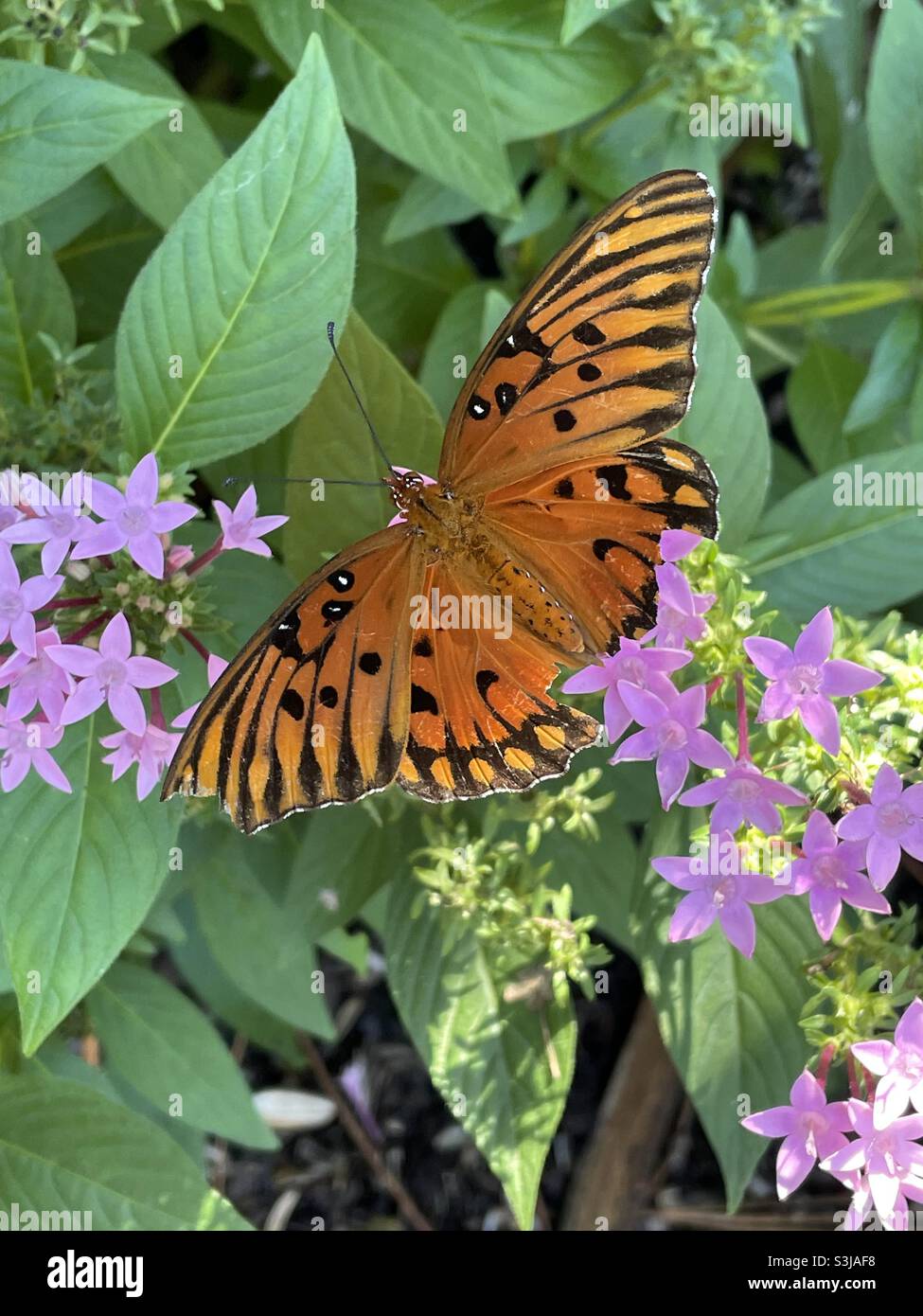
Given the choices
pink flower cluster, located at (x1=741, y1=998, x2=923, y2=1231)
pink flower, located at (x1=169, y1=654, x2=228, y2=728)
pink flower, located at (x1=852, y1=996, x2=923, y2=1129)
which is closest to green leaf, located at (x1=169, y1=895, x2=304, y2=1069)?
pink flower, located at (x1=169, y1=654, x2=228, y2=728)

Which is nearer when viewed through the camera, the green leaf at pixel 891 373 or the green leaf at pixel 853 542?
the green leaf at pixel 853 542

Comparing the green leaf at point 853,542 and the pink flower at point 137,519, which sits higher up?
the pink flower at point 137,519

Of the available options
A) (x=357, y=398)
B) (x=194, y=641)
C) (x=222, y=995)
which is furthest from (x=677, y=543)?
(x=222, y=995)

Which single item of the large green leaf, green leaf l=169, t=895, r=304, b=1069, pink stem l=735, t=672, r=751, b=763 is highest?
pink stem l=735, t=672, r=751, b=763

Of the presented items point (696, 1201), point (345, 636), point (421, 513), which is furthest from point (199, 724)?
point (696, 1201)

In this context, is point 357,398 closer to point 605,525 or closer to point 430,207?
point 605,525

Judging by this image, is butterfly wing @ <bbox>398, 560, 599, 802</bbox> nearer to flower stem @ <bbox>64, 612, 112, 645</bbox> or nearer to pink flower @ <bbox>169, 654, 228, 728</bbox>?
pink flower @ <bbox>169, 654, 228, 728</bbox>

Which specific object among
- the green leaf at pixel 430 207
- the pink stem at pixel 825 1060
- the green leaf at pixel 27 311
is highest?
the green leaf at pixel 430 207

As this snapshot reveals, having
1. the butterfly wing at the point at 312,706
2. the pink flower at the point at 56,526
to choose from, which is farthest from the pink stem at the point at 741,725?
the pink flower at the point at 56,526

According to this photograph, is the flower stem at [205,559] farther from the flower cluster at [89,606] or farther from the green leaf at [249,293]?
the green leaf at [249,293]
